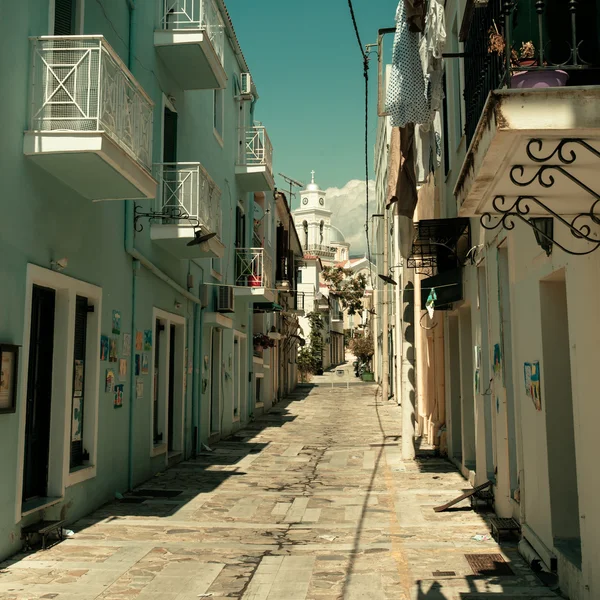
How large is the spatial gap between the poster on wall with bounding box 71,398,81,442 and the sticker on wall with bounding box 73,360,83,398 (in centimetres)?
9

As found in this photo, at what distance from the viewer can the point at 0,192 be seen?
6758mm

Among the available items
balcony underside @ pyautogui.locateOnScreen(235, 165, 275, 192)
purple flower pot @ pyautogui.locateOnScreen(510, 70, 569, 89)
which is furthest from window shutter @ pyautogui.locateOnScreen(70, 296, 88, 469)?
balcony underside @ pyautogui.locateOnScreen(235, 165, 275, 192)

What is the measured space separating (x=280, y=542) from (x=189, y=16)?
29.5 ft

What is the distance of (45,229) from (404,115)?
4.04 m

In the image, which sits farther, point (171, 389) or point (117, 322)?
point (171, 389)

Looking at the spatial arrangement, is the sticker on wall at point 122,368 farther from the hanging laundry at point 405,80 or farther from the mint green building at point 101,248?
the hanging laundry at point 405,80

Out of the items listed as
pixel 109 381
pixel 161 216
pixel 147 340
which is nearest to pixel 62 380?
pixel 109 381

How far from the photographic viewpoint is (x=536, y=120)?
3.64 meters

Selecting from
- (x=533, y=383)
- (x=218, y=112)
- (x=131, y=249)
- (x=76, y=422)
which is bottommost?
(x=76, y=422)

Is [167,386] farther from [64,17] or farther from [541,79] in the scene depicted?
[541,79]

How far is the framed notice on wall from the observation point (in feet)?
22.1

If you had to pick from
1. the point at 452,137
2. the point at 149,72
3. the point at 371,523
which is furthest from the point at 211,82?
the point at 371,523

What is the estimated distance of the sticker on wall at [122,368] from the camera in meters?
10.2

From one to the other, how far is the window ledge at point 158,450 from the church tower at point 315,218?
92.1 m
